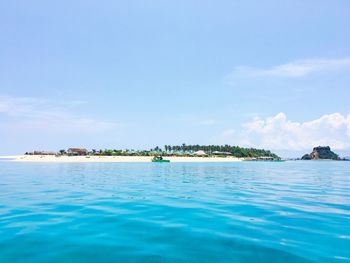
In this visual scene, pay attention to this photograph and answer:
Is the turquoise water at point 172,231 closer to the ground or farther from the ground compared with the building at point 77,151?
closer to the ground

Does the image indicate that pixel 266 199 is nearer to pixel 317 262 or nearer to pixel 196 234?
pixel 196 234

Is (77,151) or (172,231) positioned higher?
(77,151)

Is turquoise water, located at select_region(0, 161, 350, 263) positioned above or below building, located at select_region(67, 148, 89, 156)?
below

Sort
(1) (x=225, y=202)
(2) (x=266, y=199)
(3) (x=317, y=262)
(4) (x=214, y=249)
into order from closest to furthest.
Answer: (3) (x=317, y=262) < (4) (x=214, y=249) < (1) (x=225, y=202) < (2) (x=266, y=199)

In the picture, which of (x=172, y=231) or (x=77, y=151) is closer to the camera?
(x=172, y=231)

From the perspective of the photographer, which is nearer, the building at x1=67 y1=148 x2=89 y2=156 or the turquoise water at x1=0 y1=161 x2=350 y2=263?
the turquoise water at x1=0 y1=161 x2=350 y2=263

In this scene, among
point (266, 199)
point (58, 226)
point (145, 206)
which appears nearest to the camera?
point (58, 226)

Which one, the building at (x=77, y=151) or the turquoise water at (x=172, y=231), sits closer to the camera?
the turquoise water at (x=172, y=231)

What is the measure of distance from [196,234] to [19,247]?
17.8 feet

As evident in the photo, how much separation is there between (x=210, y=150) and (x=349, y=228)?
159874mm

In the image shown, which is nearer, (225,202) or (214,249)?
(214,249)

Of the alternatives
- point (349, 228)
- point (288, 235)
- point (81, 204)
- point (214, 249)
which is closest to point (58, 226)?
point (81, 204)

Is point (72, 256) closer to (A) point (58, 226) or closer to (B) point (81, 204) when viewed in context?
(A) point (58, 226)

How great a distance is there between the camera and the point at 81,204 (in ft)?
48.2
